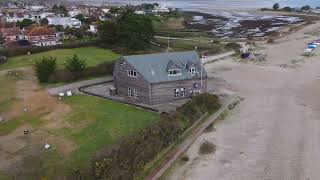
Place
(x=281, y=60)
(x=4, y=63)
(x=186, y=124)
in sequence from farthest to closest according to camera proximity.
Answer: (x=281, y=60) → (x=4, y=63) → (x=186, y=124)

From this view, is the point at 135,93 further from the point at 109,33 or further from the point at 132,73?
the point at 109,33

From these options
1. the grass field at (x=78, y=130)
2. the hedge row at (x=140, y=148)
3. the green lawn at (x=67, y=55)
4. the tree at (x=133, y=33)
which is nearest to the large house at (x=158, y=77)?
the grass field at (x=78, y=130)

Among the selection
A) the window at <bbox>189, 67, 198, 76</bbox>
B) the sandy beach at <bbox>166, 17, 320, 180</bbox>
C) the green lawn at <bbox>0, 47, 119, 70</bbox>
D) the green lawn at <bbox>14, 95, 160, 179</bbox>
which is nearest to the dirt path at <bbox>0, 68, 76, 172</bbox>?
the green lawn at <bbox>14, 95, 160, 179</bbox>

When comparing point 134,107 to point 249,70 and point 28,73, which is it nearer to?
point 28,73

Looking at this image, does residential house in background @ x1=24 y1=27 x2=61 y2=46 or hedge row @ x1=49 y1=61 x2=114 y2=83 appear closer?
hedge row @ x1=49 y1=61 x2=114 y2=83

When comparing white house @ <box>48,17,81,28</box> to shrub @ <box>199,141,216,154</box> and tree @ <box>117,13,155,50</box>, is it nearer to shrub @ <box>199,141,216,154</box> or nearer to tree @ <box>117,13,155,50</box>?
tree @ <box>117,13,155,50</box>

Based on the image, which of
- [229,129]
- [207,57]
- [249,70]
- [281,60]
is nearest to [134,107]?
[229,129]

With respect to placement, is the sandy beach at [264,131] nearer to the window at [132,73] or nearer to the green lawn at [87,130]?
the green lawn at [87,130]
